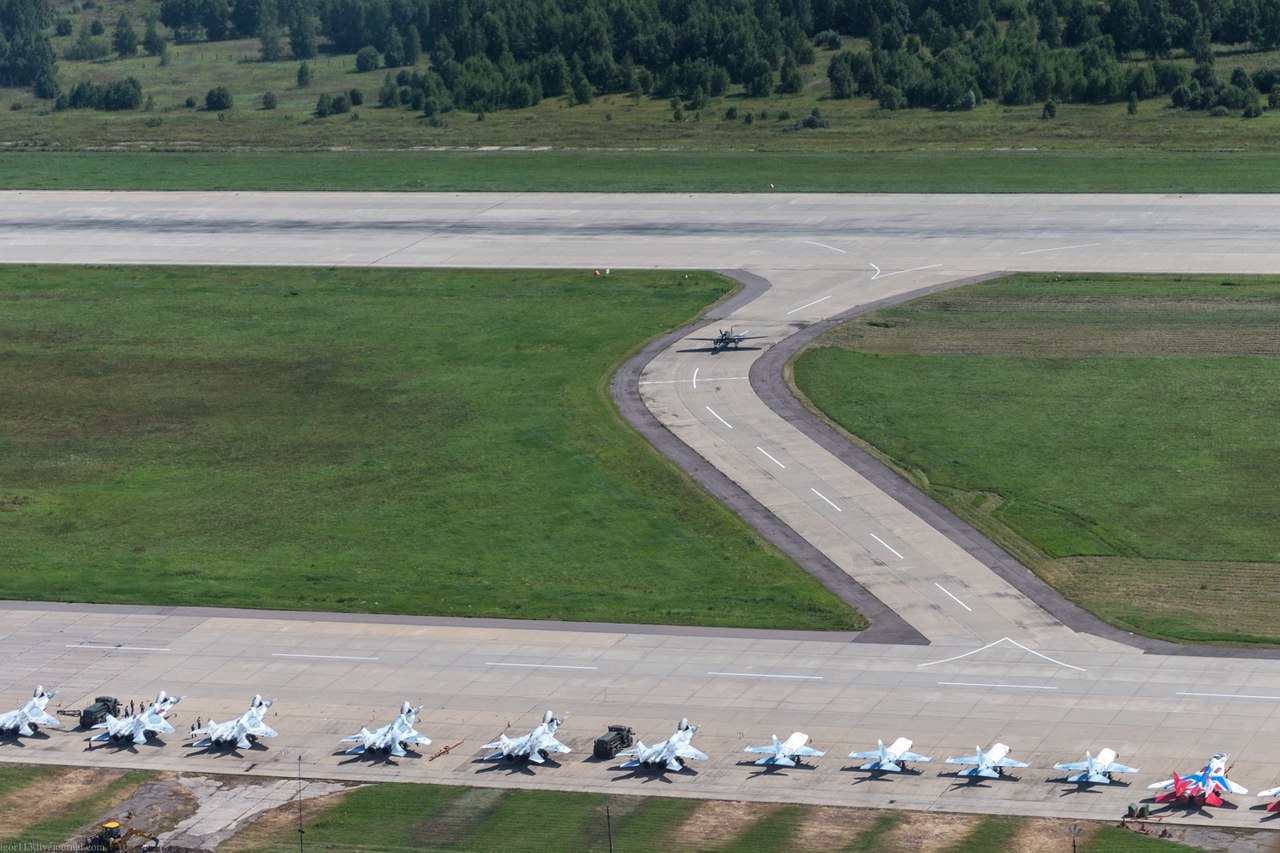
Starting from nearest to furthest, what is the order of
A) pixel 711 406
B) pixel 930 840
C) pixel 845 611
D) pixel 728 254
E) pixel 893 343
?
1. pixel 930 840
2. pixel 845 611
3. pixel 711 406
4. pixel 893 343
5. pixel 728 254

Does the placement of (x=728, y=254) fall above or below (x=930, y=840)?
above

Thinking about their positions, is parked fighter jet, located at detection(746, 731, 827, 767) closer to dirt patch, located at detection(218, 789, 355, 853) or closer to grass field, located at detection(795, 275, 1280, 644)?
dirt patch, located at detection(218, 789, 355, 853)

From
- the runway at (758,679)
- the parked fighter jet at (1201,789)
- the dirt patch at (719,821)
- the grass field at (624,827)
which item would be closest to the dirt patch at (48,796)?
the runway at (758,679)

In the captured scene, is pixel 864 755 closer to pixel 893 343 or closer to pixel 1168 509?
pixel 1168 509

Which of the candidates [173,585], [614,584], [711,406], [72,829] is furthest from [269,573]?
[711,406]

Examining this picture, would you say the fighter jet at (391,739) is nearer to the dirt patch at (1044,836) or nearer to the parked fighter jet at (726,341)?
the dirt patch at (1044,836)

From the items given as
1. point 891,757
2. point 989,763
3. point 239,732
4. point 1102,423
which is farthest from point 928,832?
point 1102,423

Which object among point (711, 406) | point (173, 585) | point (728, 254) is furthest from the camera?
point (728, 254)
